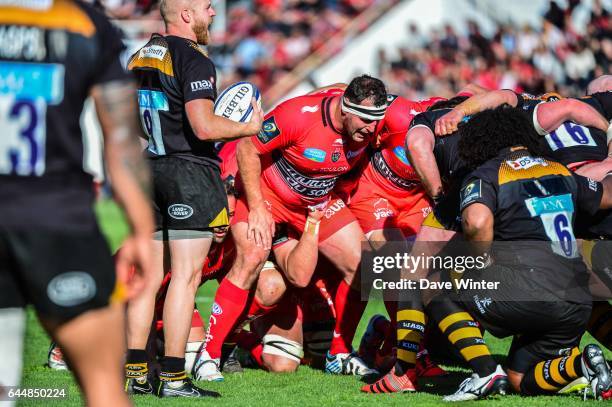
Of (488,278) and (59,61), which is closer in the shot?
(59,61)

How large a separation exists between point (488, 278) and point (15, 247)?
10.5 ft

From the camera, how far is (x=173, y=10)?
5910mm

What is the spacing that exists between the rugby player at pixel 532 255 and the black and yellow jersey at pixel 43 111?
2703 millimetres

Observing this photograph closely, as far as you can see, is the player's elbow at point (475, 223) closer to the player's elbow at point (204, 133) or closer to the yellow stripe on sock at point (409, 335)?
the yellow stripe on sock at point (409, 335)

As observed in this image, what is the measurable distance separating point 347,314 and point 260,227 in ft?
3.09

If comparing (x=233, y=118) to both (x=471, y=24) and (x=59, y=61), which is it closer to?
(x=59, y=61)

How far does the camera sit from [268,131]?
6.64m

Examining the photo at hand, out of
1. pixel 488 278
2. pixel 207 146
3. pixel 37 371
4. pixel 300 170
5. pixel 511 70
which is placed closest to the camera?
pixel 488 278

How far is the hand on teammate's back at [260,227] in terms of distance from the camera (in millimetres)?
6395

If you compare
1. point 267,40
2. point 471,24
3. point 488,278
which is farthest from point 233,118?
point 267,40

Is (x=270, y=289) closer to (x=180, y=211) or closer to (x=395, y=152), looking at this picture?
(x=180, y=211)

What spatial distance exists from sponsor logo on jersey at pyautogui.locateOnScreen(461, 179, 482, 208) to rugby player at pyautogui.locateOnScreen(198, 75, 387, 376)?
1391 millimetres

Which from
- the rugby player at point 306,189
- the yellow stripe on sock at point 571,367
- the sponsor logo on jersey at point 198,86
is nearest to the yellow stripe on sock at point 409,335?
the rugby player at point 306,189

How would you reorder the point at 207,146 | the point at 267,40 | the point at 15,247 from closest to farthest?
the point at 15,247, the point at 207,146, the point at 267,40
